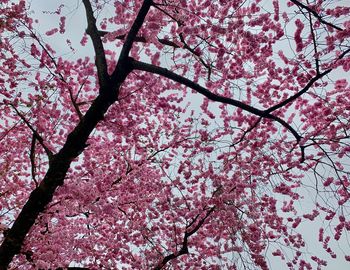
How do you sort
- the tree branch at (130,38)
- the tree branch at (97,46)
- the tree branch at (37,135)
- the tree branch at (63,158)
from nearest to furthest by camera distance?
1. the tree branch at (130,38)
2. the tree branch at (63,158)
3. the tree branch at (97,46)
4. the tree branch at (37,135)

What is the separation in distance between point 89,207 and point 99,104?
462cm

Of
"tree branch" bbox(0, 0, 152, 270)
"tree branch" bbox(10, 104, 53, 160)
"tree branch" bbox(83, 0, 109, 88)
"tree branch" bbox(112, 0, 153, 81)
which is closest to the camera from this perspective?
"tree branch" bbox(112, 0, 153, 81)

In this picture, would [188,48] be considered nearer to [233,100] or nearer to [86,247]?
[233,100]

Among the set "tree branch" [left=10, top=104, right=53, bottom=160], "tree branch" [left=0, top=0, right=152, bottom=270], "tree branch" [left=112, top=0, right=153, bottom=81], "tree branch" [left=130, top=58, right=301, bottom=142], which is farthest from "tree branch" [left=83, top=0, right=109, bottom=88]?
"tree branch" [left=10, top=104, right=53, bottom=160]

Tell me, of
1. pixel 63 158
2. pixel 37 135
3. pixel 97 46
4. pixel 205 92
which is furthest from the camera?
pixel 37 135

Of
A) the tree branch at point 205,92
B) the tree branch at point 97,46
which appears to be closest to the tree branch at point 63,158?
the tree branch at point 97,46

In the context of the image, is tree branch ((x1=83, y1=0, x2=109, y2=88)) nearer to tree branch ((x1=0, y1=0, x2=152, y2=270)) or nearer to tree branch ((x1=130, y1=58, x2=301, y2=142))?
tree branch ((x1=0, y1=0, x2=152, y2=270))

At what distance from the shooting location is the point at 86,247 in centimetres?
1202

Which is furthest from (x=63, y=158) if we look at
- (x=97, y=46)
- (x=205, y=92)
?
(x=205, y=92)

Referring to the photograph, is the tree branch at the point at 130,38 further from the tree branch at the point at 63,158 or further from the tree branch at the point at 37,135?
the tree branch at the point at 37,135

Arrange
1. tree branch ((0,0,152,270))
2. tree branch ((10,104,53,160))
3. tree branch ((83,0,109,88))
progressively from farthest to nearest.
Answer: tree branch ((10,104,53,160)) < tree branch ((83,0,109,88)) < tree branch ((0,0,152,270))

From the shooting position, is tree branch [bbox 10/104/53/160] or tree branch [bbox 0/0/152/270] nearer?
tree branch [bbox 0/0/152/270]

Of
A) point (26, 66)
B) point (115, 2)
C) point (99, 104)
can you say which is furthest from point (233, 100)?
point (26, 66)

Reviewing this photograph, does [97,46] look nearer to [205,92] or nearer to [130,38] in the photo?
[130,38]
